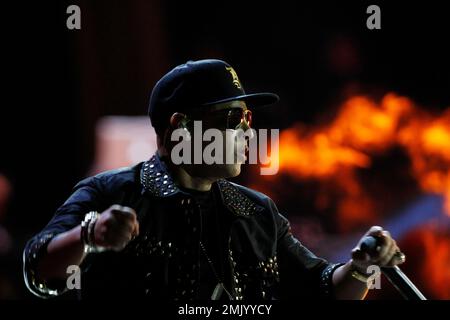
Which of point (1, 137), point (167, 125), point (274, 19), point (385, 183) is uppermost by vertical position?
point (274, 19)

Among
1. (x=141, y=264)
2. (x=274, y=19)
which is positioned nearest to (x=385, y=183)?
(x=274, y=19)

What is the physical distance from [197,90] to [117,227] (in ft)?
2.57

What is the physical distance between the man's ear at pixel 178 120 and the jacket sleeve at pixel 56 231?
38 centimetres

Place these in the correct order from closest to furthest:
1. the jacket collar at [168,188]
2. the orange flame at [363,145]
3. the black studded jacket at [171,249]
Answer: the black studded jacket at [171,249], the jacket collar at [168,188], the orange flame at [363,145]

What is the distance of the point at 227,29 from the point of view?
7.36 metres

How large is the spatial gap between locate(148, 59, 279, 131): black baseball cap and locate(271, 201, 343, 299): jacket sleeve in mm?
505

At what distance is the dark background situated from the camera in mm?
6285

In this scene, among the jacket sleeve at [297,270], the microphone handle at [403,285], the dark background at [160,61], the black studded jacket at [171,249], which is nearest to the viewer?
the microphone handle at [403,285]

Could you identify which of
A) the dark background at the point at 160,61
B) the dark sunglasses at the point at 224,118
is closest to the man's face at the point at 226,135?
the dark sunglasses at the point at 224,118

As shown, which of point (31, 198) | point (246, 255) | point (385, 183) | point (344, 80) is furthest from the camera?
point (344, 80)

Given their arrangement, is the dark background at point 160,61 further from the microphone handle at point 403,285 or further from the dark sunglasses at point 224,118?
the microphone handle at point 403,285

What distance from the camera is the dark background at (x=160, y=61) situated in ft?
20.6
